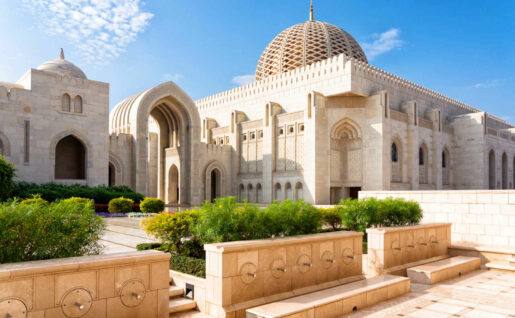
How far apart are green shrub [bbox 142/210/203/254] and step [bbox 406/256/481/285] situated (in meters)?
4.50

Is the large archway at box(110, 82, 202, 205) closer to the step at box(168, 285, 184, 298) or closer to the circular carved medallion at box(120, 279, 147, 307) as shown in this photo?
the step at box(168, 285, 184, 298)

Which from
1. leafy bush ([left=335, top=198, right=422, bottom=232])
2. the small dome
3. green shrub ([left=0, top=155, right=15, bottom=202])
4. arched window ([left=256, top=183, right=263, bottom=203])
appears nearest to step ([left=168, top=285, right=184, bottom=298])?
leafy bush ([left=335, top=198, right=422, bottom=232])

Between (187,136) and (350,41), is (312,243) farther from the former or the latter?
(350,41)

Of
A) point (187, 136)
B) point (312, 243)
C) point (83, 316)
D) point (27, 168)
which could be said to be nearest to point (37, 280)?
point (83, 316)

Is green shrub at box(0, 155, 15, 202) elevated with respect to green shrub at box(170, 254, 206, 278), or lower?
elevated

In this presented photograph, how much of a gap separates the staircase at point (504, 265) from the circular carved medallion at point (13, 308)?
9.51 meters

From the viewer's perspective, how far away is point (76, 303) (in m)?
4.05

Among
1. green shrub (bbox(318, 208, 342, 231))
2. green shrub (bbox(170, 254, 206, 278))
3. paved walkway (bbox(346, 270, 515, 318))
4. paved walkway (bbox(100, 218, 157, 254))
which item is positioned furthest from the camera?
green shrub (bbox(318, 208, 342, 231))

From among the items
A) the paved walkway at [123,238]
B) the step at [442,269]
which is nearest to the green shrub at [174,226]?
the paved walkway at [123,238]

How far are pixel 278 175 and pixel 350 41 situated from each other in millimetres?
13996

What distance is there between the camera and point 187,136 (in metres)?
25.2

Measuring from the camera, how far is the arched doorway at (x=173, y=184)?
1065 inches

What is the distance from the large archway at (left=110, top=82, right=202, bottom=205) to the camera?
74.3 feet

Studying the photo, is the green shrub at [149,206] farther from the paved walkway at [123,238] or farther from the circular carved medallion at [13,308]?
the circular carved medallion at [13,308]
